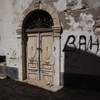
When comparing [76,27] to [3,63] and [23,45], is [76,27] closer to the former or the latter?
[23,45]

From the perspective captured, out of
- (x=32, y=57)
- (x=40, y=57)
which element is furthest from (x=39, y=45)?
(x=32, y=57)

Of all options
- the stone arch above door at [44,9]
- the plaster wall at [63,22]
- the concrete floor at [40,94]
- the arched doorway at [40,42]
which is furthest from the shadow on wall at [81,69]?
the stone arch above door at [44,9]

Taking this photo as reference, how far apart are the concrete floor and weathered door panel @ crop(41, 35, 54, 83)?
2.49 feet

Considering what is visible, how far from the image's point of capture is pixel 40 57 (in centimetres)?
684

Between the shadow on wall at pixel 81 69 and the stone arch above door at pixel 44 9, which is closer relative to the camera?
the shadow on wall at pixel 81 69

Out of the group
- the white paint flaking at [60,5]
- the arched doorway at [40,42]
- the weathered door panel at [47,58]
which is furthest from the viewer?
the weathered door panel at [47,58]

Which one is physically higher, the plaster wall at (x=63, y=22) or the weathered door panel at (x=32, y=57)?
the plaster wall at (x=63, y=22)

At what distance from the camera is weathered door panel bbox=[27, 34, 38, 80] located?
6.92 m

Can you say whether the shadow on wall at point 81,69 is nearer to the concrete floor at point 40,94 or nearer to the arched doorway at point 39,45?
the concrete floor at point 40,94

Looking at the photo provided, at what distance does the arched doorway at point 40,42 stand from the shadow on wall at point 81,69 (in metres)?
0.41

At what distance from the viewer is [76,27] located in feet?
18.7

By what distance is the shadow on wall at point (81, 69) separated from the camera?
5.42 metres

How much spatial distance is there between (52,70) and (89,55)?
1751mm

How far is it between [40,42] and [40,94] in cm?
231
